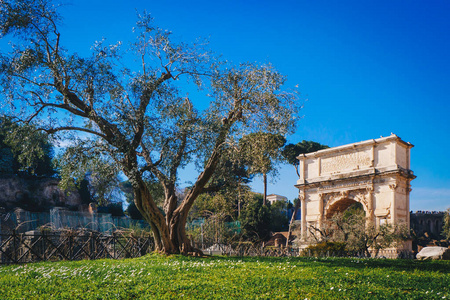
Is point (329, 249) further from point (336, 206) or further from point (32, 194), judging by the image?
point (32, 194)

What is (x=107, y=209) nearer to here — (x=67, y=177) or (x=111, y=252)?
(x=111, y=252)

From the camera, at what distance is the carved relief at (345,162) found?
2861 cm

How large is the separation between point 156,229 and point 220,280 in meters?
8.45

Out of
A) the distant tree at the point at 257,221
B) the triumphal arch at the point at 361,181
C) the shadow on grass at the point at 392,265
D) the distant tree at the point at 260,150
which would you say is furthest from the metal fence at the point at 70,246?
the distant tree at the point at 257,221

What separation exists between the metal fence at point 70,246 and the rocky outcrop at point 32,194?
57.0 feet

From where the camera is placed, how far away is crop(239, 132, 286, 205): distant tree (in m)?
15.1

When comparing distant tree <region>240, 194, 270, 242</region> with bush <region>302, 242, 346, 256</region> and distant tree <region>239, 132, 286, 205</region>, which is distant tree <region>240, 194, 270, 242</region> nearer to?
bush <region>302, 242, 346, 256</region>

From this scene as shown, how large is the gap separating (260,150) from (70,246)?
32.5ft

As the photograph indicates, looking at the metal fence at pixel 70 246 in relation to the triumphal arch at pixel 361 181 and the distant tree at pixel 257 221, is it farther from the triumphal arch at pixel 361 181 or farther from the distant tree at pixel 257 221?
the distant tree at pixel 257 221

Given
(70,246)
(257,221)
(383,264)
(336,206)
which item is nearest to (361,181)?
(336,206)

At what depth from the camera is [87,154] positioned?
14375mm


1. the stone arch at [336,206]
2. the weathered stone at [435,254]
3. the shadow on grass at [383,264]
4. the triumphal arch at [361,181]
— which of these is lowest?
the weathered stone at [435,254]

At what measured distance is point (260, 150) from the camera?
1535 cm

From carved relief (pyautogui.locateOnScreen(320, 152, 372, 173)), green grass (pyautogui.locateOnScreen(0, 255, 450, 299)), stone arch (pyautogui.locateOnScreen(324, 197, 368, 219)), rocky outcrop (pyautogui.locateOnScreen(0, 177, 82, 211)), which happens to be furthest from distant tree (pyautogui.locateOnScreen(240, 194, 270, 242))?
green grass (pyautogui.locateOnScreen(0, 255, 450, 299))
